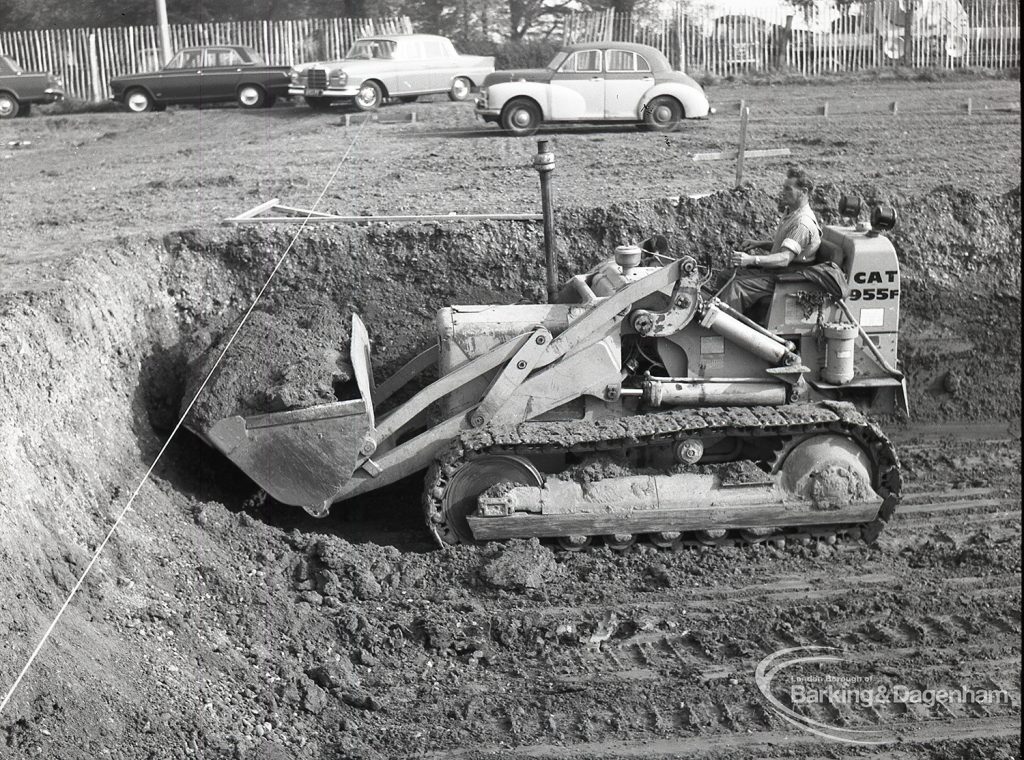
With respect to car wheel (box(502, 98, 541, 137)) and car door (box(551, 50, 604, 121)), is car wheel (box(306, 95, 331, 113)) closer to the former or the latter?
car wheel (box(502, 98, 541, 137))

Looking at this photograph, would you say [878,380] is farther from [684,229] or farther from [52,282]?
[52,282]

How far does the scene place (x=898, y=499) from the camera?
9.46m

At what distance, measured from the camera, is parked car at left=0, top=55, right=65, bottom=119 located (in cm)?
2584

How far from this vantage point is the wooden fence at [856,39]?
2941 cm

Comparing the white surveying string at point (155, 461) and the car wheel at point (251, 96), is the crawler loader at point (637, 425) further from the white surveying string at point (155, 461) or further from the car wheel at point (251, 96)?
the car wheel at point (251, 96)

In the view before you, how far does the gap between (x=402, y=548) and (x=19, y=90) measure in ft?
66.9

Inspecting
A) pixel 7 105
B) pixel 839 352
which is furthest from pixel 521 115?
pixel 7 105

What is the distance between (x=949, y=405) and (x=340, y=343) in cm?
645

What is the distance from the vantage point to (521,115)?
63.3 feet

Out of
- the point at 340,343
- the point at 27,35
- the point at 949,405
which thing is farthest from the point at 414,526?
the point at 27,35

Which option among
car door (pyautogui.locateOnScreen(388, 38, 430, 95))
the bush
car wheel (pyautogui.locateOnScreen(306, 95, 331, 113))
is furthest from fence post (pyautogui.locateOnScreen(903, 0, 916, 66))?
car wheel (pyautogui.locateOnScreen(306, 95, 331, 113))

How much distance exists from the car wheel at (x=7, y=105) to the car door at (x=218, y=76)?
417cm

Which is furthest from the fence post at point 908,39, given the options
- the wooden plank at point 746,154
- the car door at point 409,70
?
the wooden plank at point 746,154

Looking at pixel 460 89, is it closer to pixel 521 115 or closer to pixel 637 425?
pixel 521 115
